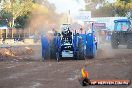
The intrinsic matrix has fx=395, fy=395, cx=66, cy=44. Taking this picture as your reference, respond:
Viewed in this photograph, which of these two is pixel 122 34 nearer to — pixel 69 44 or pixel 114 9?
pixel 69 44

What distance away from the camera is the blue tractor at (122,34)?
3706 cm

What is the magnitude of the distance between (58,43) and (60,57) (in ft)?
2.97

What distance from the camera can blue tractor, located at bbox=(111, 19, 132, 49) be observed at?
122 feet

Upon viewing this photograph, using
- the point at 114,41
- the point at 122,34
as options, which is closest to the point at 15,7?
the point at 114,41

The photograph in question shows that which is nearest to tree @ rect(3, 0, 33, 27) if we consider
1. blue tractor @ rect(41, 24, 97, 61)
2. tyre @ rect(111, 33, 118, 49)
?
tyre @ rect(111, 33, 118, 49)

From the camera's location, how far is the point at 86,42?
2562 cm

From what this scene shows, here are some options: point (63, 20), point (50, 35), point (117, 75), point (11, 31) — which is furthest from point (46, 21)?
point (11, 31)

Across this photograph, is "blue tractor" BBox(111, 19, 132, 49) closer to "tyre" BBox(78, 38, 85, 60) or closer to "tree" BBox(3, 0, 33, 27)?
"tyre" BBox(78, 38, 85, 60)

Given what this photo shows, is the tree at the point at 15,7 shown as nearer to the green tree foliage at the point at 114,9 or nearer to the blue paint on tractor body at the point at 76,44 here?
the green tree foliage at the point at 114,9

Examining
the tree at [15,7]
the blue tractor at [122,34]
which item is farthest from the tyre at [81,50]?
the tree at [15,7]

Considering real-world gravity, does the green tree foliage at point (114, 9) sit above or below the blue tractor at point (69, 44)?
above

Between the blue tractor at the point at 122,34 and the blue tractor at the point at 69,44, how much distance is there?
12.1 metres

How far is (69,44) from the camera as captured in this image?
80.7 ft

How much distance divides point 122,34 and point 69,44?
13.7 meters
